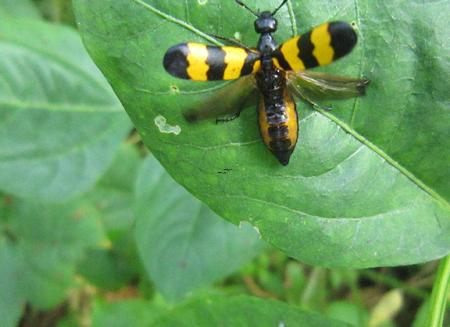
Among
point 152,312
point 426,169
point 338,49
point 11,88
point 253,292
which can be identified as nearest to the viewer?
point 338,49

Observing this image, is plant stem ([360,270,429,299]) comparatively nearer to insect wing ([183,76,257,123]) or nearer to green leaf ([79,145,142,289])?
green leaf ([79,145,142,289])

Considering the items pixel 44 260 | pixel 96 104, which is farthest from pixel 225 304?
pixel 44 260

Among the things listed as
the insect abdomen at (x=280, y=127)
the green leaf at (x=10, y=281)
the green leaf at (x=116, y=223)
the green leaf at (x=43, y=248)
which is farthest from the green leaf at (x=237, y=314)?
the green leaf at (x=10, y=281)

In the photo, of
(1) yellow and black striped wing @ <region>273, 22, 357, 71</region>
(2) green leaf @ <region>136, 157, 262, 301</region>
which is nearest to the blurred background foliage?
(2) green leaf @ <region>136, 157, 262, 301</region>

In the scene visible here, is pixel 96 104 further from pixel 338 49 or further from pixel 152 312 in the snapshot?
pixel 338 49

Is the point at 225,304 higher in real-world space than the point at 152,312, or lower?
lower

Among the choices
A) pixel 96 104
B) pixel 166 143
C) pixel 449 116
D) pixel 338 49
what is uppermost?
pixel 96 104
